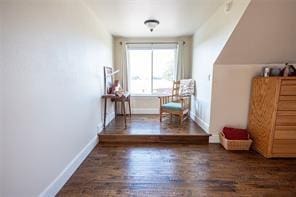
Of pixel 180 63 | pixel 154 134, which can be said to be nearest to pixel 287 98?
pixel 154 134

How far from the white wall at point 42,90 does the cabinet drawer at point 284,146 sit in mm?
2788

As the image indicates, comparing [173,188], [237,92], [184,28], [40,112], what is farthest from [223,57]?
[40,112]

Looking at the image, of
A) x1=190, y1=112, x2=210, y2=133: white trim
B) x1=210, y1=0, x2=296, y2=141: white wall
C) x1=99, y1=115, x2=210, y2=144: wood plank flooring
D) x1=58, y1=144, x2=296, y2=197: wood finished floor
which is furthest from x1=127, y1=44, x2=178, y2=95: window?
x1=58, y1=144, x2=296, y2=197: wood finished floor

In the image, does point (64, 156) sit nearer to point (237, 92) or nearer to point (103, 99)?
point (103, 99)

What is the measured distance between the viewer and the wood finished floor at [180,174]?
1957 mm

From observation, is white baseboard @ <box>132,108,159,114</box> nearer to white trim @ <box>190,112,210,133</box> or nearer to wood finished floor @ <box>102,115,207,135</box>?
wood finished floor @ <box>102,115,207,135</box>

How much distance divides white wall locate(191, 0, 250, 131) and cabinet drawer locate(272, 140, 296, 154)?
1.05 meters

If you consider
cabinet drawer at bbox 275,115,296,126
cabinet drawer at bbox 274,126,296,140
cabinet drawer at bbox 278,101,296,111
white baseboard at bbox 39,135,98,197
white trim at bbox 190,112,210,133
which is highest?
cabinet drawer at bbox 278,101,296,111

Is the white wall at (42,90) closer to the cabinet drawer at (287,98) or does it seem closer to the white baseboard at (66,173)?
the white baseboard at (66,173)

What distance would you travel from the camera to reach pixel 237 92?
3191 millimetres

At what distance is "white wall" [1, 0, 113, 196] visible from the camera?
4.37 ft

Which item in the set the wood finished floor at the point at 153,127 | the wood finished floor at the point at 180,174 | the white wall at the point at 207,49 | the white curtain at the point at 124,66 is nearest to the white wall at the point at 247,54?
the white wall at the point at 207,49

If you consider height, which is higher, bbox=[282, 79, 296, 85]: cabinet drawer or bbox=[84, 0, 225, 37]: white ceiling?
bbox=[84, 0, 225, 37]: white ceiling

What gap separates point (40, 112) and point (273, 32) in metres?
3.00
